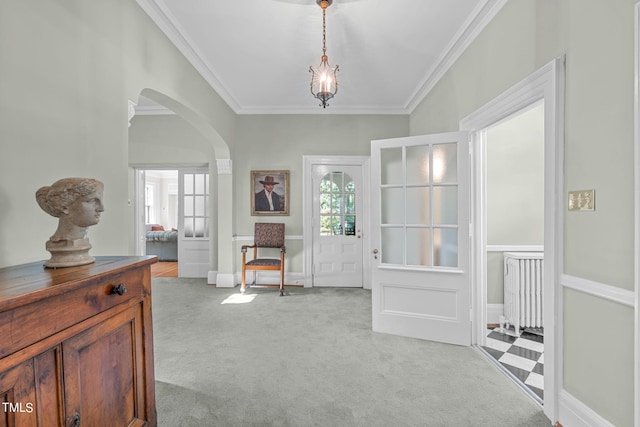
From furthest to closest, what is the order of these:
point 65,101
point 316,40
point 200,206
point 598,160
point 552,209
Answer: point 200,206 → point 316,40 → point 552,209 → point 65,101 → point 598,160

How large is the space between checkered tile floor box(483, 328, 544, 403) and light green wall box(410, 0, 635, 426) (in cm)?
60

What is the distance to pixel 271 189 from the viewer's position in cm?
489

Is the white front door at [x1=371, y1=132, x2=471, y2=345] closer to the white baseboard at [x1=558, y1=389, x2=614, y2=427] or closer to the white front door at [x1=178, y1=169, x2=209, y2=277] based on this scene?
the white baseboard at [x1=558, y1=389, x2=614, y2=427]

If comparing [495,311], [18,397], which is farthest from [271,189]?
[18,397]

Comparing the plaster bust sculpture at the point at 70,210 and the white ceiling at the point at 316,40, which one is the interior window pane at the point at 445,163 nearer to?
the white ceiling at the point at 316,40

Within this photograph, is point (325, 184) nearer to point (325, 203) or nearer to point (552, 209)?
point (325, 203)

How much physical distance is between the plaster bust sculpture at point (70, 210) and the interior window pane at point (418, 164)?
260cm

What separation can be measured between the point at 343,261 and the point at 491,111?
310 cm

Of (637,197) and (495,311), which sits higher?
(637,197)

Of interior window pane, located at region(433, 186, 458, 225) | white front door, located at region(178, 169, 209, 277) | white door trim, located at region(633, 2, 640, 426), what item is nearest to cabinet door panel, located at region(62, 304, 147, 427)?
white door trim, located at region(633, 2, 640, 426)

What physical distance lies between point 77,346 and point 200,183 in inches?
191

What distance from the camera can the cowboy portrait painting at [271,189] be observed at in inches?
193

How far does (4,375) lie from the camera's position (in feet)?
2.51

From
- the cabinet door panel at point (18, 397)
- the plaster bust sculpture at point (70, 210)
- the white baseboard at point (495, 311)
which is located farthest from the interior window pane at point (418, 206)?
the cabinet door panel at point (18, 397)
